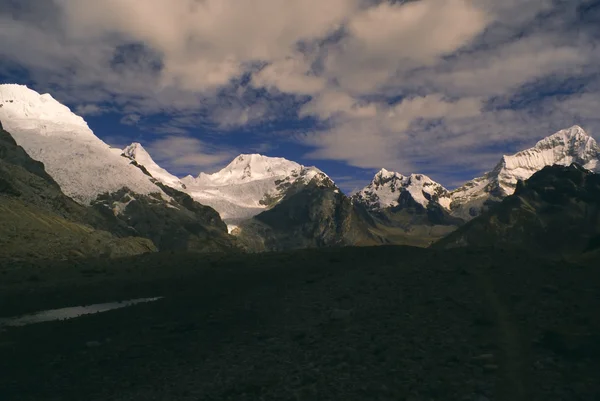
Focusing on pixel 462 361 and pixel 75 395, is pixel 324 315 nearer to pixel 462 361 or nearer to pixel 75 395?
pixel 462 361

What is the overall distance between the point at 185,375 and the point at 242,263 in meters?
26.1

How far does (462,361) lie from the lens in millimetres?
15812

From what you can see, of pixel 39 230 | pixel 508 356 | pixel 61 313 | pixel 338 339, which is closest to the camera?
pixel 508 356

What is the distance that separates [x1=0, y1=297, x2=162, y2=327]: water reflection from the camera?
26530mm

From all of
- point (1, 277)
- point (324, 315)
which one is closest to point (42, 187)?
point (1, 277)

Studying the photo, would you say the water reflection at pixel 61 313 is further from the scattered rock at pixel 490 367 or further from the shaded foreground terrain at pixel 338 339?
the scattered rock at pixel 490 367

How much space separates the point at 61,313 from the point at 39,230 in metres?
90.0

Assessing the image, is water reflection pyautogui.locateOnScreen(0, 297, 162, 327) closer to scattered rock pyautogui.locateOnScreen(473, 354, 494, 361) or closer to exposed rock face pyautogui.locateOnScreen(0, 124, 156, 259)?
scattered rock pyautogui.locateOnScreen(473, 354, 494, 361)

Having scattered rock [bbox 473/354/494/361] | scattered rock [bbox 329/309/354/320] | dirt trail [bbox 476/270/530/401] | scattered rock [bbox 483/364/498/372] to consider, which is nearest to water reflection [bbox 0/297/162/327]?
scattered rock [bbox 329/309/354/320]

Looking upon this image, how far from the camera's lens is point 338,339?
19.0 m

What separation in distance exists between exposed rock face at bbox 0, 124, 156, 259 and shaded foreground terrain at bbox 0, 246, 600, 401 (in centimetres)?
5358

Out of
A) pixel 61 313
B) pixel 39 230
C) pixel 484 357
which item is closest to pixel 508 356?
pixel 484 357

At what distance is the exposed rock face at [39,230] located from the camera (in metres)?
84.4

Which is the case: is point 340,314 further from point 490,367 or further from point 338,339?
point 490,367
